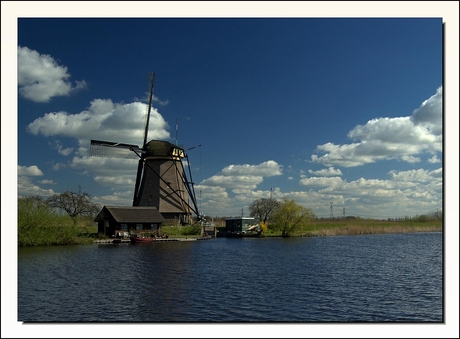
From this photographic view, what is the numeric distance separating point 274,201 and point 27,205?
37882 millimetres

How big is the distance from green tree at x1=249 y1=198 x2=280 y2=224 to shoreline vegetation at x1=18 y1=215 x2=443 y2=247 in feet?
23.8

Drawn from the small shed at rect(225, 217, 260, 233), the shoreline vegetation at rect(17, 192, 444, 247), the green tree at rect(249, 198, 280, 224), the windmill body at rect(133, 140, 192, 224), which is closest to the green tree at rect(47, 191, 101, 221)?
the shoreline vegetation at rect(17, 192, 444, 247)

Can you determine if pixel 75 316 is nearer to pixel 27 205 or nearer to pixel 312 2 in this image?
pixel 312 2

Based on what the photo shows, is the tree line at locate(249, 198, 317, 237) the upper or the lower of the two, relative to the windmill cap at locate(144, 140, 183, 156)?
lower

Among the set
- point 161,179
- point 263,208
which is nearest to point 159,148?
point 161,179

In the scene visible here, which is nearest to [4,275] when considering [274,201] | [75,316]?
[75,316]

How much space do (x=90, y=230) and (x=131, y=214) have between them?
183 inches

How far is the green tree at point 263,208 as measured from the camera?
192ft

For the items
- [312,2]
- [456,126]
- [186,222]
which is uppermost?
[312,2]

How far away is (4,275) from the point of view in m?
6.37

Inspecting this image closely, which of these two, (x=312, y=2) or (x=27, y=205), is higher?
(x=312, y=2)

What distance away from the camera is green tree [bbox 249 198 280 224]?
192 ft

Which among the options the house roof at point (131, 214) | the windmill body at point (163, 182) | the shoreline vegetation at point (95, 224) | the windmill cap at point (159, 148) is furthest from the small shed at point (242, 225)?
the house roof at point (131, 214)

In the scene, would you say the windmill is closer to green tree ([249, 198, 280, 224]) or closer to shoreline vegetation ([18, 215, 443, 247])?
shoreline vegetation ([18, 215, 443, 247])
